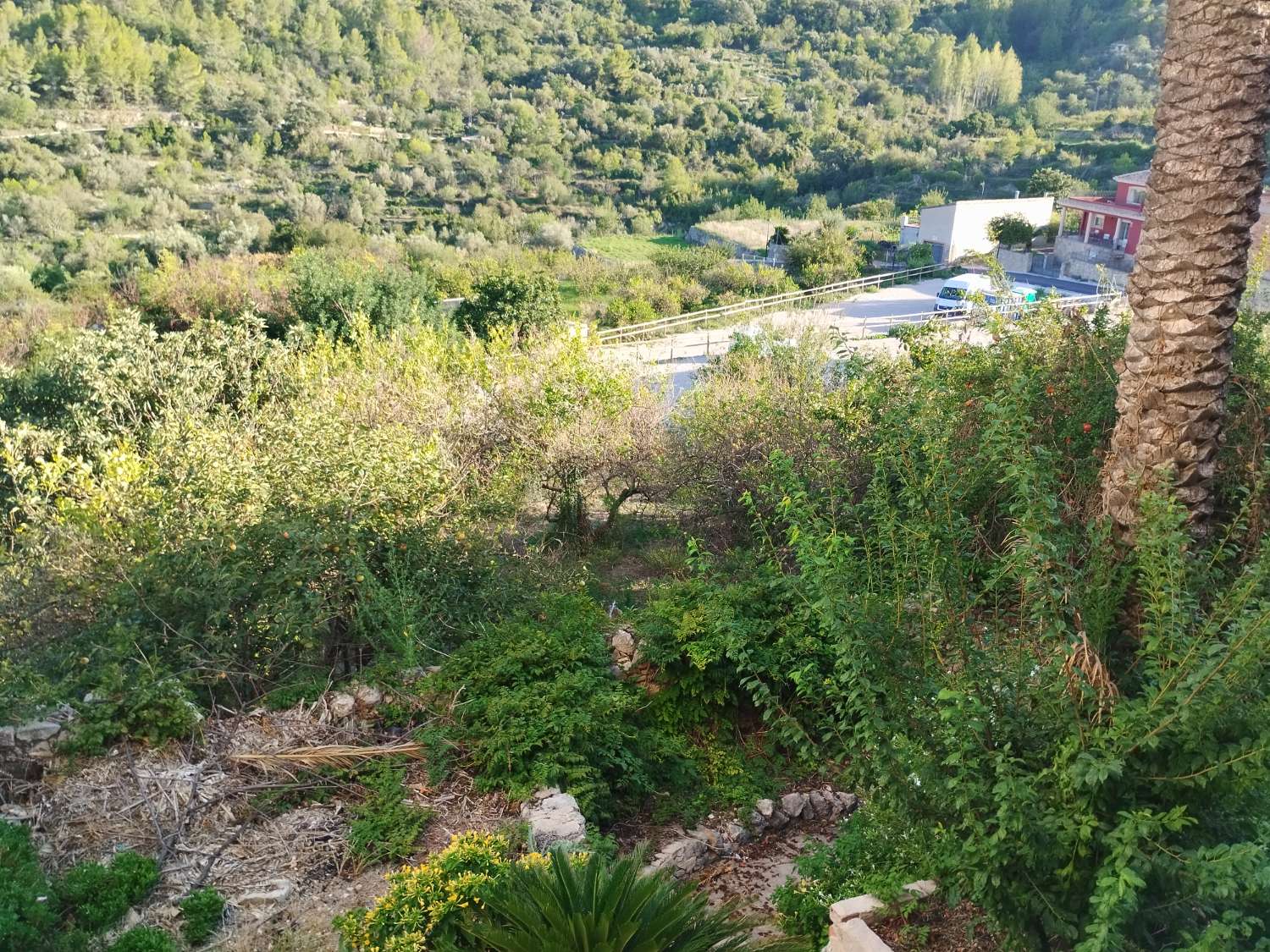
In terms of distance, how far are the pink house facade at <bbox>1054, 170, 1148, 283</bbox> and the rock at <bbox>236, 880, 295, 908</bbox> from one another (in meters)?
29.9

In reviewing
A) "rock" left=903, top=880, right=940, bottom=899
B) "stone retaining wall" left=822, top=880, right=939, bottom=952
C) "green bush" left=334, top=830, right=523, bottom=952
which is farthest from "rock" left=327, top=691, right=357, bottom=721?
"rock" left=903, top=880, right=940, bottom=899

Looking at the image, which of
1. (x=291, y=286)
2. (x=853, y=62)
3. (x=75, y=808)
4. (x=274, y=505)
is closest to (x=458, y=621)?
(x=274, y=505)

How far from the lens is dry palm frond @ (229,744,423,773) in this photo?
5.48 m

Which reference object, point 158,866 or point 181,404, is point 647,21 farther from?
point 158,866

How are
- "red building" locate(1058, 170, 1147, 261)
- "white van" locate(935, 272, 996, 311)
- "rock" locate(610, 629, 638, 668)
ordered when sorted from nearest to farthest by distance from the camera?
"rock" locate(610, 629, 638, 668)
"white van" locate(935, 272, 996, 311)
"red building" locate(1058, 170, 1147, 261)

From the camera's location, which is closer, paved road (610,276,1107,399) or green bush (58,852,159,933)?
green bush (58,852,159,933)

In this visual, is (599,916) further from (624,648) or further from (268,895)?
(624,648)

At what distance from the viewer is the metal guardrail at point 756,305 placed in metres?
23.9

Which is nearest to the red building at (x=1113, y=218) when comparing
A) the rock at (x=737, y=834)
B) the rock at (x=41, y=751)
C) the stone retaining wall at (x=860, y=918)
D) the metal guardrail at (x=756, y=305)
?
the metal guardrail at (x=756, y=305)

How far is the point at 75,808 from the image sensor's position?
5.16 meters

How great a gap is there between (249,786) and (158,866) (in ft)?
2.09

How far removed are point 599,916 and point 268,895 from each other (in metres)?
1.87

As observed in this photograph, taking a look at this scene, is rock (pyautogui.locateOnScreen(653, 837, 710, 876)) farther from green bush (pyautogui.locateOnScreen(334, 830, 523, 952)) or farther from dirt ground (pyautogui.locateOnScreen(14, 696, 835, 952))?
green bush (pyautogui.locateOnScreen(334, 830, 523, 952))

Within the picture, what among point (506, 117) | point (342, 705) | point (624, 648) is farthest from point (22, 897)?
point (506, 117)
